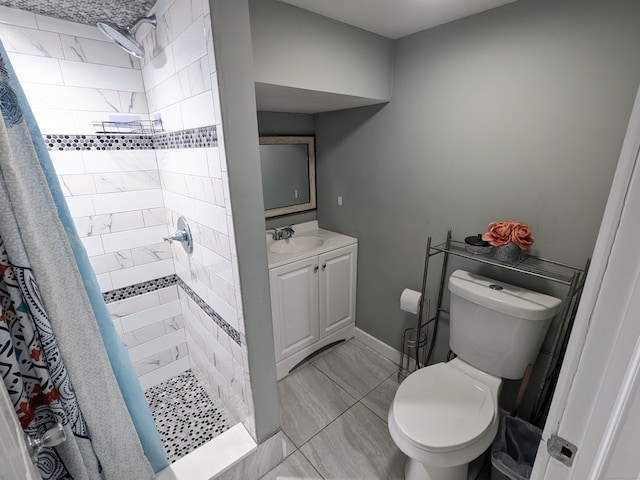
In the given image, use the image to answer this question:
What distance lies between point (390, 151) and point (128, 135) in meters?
1.54

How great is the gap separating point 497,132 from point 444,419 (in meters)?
1.35

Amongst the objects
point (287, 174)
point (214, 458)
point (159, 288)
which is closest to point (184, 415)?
point (214, 458)

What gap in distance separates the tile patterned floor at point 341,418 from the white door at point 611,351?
1.23 metres

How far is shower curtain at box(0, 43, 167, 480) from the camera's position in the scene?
2.04 feet

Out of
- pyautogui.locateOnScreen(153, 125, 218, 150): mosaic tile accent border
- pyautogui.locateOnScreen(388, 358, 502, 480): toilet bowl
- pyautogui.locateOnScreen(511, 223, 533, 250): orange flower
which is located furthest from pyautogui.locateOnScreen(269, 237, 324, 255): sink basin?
pyautogui.locateOnScreen(511, 223, 533, 250): orange flower

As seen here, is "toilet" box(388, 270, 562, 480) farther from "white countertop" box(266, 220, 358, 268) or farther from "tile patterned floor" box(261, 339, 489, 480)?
"white countertop" box(266, 220, 358, 268)

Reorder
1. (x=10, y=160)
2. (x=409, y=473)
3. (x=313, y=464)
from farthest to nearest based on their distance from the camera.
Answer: (x=313, y=464) → (x=409, y=473) → (x=10, y=160)

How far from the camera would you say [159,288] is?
6.31ft

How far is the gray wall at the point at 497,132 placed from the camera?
116cm

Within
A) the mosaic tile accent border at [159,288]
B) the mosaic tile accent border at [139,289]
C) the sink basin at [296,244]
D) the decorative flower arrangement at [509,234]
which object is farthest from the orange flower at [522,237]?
the mosaic tile accent border at [139,289]

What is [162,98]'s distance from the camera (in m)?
1.45

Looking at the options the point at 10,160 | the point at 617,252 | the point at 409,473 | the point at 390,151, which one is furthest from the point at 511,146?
the point at 10,160

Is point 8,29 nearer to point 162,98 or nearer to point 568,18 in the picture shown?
point 162,98

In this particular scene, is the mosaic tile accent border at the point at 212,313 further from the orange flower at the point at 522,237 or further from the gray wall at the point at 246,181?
the orange flower at the point at 522,237
